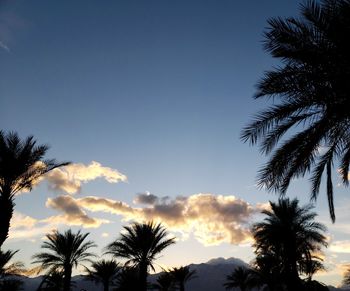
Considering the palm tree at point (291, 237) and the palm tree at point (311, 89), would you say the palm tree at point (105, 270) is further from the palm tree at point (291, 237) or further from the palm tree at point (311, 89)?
the palm tree at point (311, 89)

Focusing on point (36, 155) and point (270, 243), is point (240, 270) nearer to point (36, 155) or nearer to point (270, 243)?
point (270, 243)

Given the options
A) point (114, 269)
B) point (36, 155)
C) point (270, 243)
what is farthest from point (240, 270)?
point (36, 155)

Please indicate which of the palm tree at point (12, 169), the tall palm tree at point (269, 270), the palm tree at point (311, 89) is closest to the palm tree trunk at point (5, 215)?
the palm tree at point (12, 169)

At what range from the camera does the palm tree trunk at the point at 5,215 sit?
17.8 m

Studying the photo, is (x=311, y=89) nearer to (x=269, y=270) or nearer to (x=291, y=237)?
(x=291, y=237)

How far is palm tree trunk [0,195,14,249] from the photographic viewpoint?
Answer: 1781 centimetres

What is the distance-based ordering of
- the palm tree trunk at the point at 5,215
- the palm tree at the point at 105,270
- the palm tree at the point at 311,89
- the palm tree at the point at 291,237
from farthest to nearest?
1. the palm tree at the point at 105,270
2. the palm tree at the point at 291,237
3. the palm tree trunk at the point at 5,215
4. the palm tree at the point at 311,89

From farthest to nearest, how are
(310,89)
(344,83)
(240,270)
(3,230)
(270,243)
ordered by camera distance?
(240,270) → (270,243) → (3,230) → (310,89) → (344,83)

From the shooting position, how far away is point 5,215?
17.9 metres

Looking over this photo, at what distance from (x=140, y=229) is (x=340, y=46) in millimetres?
23080

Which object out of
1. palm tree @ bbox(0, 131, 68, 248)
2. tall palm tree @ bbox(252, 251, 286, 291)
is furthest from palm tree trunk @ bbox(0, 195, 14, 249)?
tall palm tree @ bbox(252, 251, 286, 291)

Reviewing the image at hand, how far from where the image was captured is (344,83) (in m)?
9.21

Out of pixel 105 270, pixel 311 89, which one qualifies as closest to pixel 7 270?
pixel 105 270

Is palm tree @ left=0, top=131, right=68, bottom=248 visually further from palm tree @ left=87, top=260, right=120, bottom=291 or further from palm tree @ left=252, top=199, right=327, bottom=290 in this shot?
palm tree @ left=87, top=260, right=120, bottom=291
